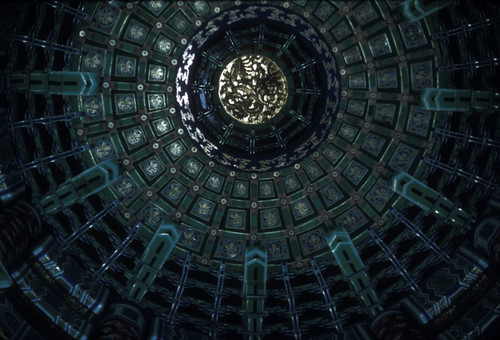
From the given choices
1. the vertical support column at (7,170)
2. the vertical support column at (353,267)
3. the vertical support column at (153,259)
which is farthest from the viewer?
the vertical support column at (153,259)

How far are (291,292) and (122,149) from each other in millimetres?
11157

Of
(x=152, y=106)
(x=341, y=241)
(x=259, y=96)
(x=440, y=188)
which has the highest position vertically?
(x=259, y=96)

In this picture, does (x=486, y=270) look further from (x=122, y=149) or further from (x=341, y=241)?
(x=122, y=149)

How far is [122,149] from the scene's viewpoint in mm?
21250

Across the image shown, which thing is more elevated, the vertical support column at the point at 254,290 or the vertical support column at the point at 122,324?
the vertical support column at the point at 254,290

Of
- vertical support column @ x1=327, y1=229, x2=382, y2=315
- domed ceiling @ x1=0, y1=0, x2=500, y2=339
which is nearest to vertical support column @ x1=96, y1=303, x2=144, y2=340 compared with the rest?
domed ceiling @ x1=0, y1=0, x2=500, y2=339

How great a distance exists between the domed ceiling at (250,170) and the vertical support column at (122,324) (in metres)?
0.11

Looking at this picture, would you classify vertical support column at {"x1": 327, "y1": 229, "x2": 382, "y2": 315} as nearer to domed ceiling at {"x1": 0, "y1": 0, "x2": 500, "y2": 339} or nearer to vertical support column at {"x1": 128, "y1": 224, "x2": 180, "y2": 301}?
domed ceiling at {"x1": 0, "y1": 0, "x2": 500, "y2": 339}

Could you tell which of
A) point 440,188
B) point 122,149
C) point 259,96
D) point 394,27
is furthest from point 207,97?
point 440,188

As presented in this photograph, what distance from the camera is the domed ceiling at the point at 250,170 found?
57.0 feet

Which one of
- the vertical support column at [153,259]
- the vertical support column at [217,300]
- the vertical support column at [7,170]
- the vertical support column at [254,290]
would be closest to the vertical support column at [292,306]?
the vertical support column at [254,290]

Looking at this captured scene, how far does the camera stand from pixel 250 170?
2242 cm

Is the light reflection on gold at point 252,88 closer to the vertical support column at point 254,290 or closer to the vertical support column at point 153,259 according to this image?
the vertical support column at point 153,259

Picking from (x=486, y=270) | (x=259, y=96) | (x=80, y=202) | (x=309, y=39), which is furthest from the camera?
(x=259, y=96)
